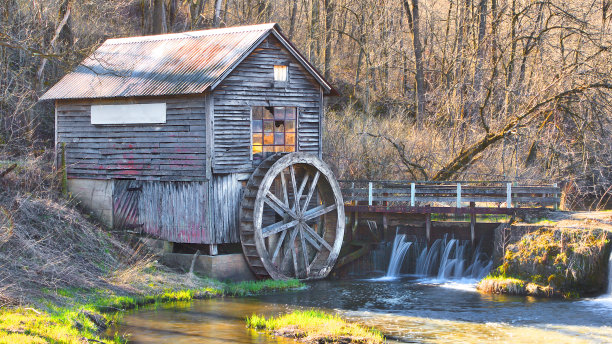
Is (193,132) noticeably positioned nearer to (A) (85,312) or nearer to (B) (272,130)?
(B) (272,130)

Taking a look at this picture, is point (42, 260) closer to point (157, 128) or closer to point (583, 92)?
point (157, 128)

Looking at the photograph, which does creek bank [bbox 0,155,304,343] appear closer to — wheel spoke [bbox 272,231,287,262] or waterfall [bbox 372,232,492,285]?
wheel spoke [bbox 272,231,287,262]

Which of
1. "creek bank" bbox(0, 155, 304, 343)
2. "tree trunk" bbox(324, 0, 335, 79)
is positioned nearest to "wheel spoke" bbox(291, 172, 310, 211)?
"creek bank" bbox(0, 155, 304, 343)

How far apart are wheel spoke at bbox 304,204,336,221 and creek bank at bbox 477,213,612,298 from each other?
4.64 m

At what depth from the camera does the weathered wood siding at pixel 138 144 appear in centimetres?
1814

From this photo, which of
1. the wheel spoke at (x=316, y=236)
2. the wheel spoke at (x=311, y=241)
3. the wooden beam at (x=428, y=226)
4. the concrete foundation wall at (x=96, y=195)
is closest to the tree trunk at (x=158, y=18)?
the concrete foundation wall at (x=96, y=195)

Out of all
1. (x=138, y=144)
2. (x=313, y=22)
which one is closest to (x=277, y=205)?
(x=138, y=144)

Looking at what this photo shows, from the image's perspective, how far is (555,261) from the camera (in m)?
17.5

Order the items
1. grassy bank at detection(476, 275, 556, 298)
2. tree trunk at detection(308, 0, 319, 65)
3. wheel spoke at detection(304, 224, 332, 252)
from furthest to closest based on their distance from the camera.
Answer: tree trunk at detection(308, 0, 319, 65) → wheel spoke at detection(304, 224, 332, 252) → grassy bank at detection(476, 275, 556, 298)

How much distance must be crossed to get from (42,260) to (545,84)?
1592 cm

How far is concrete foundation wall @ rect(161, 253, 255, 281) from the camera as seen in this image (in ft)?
59.2

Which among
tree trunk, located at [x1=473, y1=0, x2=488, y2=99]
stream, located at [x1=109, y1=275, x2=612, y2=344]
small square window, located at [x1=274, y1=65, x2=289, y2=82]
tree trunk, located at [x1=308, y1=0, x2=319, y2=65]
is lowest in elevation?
stream, located at [x1=109, y1=275, x2=612, y2=344]

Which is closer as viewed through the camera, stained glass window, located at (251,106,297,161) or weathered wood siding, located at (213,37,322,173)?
weathered wood siding, located at (213,37,322,173)

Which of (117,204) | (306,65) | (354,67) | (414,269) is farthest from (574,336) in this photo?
(354,67)
